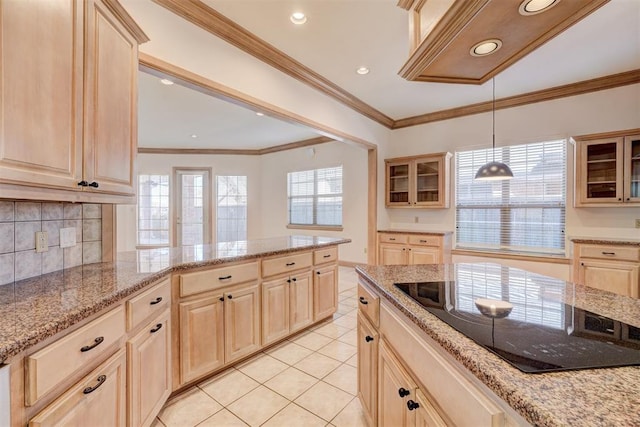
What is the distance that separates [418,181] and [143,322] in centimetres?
455

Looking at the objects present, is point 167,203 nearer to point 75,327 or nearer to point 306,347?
point 306,347

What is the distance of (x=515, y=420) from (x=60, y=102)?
1.82 meters

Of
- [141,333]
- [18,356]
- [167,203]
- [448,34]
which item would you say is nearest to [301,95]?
[448,34]

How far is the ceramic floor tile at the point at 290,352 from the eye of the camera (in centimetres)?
246

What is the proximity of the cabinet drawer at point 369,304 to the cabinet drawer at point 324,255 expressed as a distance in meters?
1.16

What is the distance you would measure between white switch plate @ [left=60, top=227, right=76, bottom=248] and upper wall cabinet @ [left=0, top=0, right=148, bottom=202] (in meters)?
0.36

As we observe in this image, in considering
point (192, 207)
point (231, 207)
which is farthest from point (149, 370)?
point (192, 207)

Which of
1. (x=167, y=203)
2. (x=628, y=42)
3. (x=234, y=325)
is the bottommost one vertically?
(x=234, y=325)

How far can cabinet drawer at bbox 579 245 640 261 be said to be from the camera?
3195mm

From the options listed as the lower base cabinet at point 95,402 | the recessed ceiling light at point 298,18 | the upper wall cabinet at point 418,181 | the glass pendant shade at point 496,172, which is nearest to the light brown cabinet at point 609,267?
the glass pendant shade at point 496,172

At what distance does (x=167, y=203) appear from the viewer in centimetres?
739

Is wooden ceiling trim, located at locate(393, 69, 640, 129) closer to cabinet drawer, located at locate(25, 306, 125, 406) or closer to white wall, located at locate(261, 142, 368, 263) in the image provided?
white wall, located at locate(261, 142, 368, 263)

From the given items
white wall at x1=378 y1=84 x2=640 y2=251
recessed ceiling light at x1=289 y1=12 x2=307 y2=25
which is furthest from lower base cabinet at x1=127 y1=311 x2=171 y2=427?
white wall at x1=378 y1=84 x2=640 y2=251

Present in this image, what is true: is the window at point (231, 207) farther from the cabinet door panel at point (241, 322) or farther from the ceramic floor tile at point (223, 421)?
the ceramic floor tile at point (223, 421)
